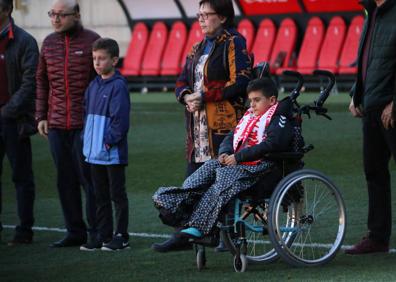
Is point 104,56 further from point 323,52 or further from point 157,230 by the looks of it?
point 323,52

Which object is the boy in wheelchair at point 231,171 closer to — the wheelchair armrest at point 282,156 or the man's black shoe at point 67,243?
the wheelchair armrest at point 282,156

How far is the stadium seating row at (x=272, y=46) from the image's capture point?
103ft

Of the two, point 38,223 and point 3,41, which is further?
point 38,223

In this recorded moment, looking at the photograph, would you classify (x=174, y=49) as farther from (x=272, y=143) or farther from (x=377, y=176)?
(x=272, y=143)

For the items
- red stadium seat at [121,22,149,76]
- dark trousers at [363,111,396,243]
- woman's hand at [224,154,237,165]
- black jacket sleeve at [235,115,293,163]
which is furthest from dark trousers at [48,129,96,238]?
red stadium seat at [121,22,149,76]

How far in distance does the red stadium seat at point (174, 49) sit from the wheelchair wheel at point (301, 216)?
2529 centimetres

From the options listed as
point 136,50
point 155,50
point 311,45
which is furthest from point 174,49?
point 311,45

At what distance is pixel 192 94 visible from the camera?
910cm

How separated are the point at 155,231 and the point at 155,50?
82.8 ft

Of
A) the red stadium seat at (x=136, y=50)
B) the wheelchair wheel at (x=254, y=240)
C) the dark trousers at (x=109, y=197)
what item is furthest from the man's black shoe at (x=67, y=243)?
the red stadium seat at (x=136, y=50)

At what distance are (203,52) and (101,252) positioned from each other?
1.65 meters

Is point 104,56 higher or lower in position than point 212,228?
higher

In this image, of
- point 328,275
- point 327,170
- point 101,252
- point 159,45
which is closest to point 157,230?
point 101,252

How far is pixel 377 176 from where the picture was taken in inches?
358
